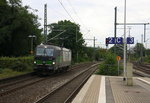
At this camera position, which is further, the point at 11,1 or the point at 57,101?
the point at 11,1

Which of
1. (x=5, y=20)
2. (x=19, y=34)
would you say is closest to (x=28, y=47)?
(x=19, y=34)

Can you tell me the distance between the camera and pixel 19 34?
51031mm

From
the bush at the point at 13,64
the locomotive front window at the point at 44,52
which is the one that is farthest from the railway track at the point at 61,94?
the bush at the point at 13,64

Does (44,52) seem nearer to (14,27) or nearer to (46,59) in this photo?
(46,59)

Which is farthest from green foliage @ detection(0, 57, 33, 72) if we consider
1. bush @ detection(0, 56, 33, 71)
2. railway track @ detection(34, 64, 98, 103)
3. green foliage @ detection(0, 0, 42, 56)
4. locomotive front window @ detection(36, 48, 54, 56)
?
green foliage @ detection(0, 0, 42, 56)

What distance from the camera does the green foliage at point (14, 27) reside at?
1876 inches

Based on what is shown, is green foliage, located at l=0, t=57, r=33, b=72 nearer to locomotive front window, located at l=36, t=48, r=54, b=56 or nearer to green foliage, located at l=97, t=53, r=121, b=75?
locomotive front window, located at l=36, t=48, r=54, b=56

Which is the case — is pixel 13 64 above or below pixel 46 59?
below

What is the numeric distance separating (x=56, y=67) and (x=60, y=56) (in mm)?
2528

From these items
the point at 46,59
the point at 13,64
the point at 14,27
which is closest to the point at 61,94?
the point at 46,59

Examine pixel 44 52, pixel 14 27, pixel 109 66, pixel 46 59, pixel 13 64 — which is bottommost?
pixel 109 66

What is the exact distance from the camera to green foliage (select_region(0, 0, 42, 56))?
47.7 metres

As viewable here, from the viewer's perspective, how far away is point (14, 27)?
47.9 meters

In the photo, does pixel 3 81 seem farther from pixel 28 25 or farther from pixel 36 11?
pixel 36 11
